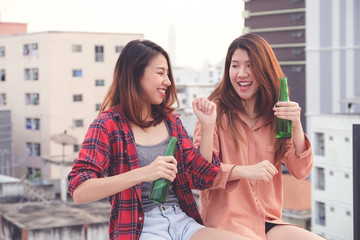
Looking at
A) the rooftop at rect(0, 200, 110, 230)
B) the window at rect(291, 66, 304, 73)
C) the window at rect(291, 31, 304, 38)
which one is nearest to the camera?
the rooftop at rect(0, 200, 110, 230)

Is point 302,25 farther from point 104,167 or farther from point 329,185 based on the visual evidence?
point 104,167

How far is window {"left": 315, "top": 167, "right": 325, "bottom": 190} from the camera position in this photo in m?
20.3

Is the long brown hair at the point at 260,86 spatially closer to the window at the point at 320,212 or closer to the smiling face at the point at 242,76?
the smiling face at the point at 242,76

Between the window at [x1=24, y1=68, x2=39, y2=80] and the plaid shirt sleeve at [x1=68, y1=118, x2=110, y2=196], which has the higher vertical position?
the window at [x1=24, y1=68, x2=39, y2=80]

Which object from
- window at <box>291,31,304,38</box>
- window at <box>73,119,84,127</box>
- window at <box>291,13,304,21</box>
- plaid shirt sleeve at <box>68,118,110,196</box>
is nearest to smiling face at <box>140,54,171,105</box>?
plaid shirt sleeve at <box>68,118,110,196</box>

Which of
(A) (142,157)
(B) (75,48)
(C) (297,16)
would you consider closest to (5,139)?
(B) (75,48)

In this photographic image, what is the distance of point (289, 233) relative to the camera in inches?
89.2

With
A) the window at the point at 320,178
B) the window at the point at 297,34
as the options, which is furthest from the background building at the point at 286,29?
the window at the point at 320,178

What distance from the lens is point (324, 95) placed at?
114 feet

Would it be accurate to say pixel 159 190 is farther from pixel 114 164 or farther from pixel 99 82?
pixel 99 82

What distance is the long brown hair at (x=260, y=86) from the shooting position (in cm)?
240

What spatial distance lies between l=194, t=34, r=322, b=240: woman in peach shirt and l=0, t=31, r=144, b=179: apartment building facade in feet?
84.1

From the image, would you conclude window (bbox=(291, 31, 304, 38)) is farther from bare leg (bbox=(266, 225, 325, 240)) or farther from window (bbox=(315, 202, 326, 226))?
bare leg (bbox=(266, 225, 325, 240))

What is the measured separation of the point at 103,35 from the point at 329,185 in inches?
533
